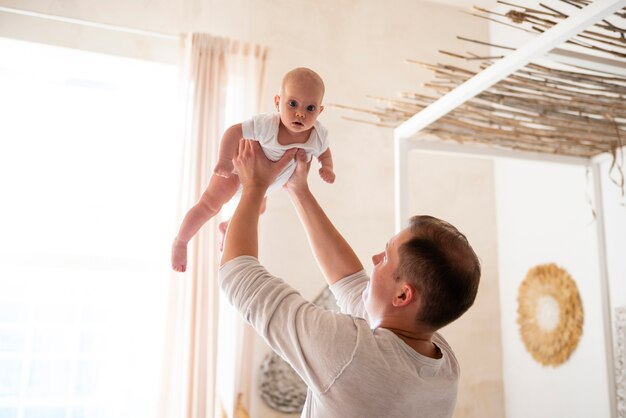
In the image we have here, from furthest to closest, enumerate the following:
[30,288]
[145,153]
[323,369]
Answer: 1. [145,153]
2. [30,288]
3. [323,369]

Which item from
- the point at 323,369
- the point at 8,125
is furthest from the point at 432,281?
the point at 8,125

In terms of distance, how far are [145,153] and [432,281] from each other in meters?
2.56

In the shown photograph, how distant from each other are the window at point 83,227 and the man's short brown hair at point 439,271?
200cm

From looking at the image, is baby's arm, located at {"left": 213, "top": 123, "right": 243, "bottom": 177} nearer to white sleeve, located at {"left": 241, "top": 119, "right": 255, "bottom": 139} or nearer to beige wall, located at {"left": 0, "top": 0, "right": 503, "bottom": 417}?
white sleeve, located at {"left": 241, "top": 119, "right": 255, "bottom": 139}

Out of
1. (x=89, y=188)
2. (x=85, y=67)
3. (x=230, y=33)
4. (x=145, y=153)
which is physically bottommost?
(x=89, y=188)

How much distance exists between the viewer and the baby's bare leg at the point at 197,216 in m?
1.42

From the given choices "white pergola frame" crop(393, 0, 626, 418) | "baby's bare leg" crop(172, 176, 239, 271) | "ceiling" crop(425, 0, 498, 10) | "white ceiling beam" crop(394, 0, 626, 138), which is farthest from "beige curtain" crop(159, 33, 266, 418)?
"baby's bare leg" crop(172, 176, 239, 271)

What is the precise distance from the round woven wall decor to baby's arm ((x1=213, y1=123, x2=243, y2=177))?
2.37 m

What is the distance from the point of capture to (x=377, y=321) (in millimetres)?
1258

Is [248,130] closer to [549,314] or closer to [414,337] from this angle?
[414,337]

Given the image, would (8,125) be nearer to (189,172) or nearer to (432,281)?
(189,172)

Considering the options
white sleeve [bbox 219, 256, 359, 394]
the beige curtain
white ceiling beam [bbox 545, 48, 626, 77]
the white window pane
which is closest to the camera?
white sleeve [bbox 219, 256, 359, 394]

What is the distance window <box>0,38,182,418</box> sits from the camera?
309 centimetres

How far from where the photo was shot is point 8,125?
10.7ft
